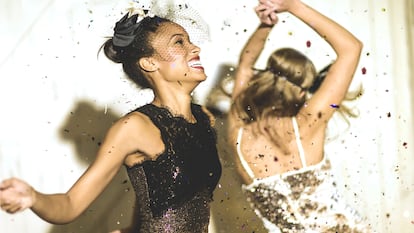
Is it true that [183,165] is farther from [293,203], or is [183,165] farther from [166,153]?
[293,203]

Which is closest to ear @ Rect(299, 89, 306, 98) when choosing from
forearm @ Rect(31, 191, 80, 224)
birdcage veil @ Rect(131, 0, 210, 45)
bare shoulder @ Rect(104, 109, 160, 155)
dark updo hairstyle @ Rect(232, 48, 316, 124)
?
dark updo hairstyle @ Rect(232, 48, 316, 124)

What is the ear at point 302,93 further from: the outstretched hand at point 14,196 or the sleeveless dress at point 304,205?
the outstretched hand at point 14,196

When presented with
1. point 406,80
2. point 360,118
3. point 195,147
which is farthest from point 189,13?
point 406,80

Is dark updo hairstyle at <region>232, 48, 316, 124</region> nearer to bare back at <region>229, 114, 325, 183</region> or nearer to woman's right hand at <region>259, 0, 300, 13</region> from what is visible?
bare back at <region>229, 114, 325, 183</region>

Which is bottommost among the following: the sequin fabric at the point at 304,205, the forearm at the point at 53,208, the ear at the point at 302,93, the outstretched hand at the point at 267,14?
the sequin fabric at the point at 304,205

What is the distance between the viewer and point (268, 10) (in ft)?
4.16

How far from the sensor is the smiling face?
1.17 m

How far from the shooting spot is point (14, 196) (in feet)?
2.88

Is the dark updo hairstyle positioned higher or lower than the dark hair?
lower

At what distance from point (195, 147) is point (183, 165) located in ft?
0.16

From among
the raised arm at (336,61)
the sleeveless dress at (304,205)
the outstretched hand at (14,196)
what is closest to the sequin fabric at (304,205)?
the sleeveless dress at (304,205)

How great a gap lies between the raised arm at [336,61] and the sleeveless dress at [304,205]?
95 mm

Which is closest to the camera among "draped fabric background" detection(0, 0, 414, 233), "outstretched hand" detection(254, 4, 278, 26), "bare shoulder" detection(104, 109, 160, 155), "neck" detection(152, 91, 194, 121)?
"bare shoulder" detection(104, 109, 160, 155)

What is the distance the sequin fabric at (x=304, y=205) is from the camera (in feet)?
3.89
